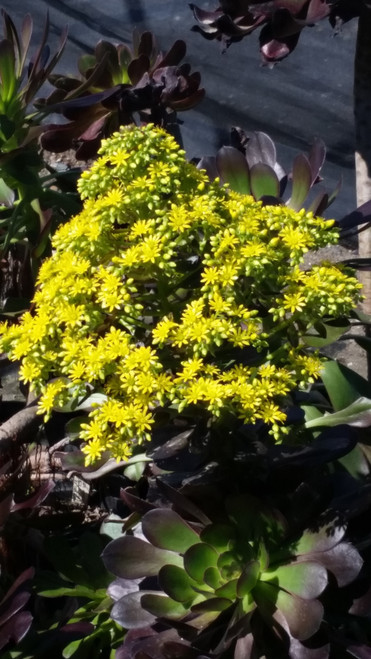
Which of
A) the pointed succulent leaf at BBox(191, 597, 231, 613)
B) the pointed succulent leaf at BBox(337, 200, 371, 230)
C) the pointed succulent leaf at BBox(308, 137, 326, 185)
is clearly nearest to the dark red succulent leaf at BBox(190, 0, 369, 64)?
the pointed succulent leaf at BBox(308, 137, 326, 185)

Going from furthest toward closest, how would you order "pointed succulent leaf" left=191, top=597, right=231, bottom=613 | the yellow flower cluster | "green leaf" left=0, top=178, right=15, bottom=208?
"green leaf" left=0, top=178, right=15, bottom=208, "pointed succulent leaf" left=191, top=597, right=231, bottom=613, the yellow flower cluster

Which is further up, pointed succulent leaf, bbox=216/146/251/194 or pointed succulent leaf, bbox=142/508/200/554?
pointed succulent leaf, bbox=216/146/251/194

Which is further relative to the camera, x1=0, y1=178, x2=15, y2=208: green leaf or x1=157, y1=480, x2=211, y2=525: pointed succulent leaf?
x1=0, y1=178, x2=15, y2=208: green leaf

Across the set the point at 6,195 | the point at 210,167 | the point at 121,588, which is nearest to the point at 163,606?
the point at 121,588

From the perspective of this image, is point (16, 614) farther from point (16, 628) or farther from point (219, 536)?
point (219, 536)

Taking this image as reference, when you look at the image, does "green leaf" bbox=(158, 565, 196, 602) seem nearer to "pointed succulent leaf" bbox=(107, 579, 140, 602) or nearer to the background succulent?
"pointed succulent leaf" bbox=(107, 579, 140, 602)
